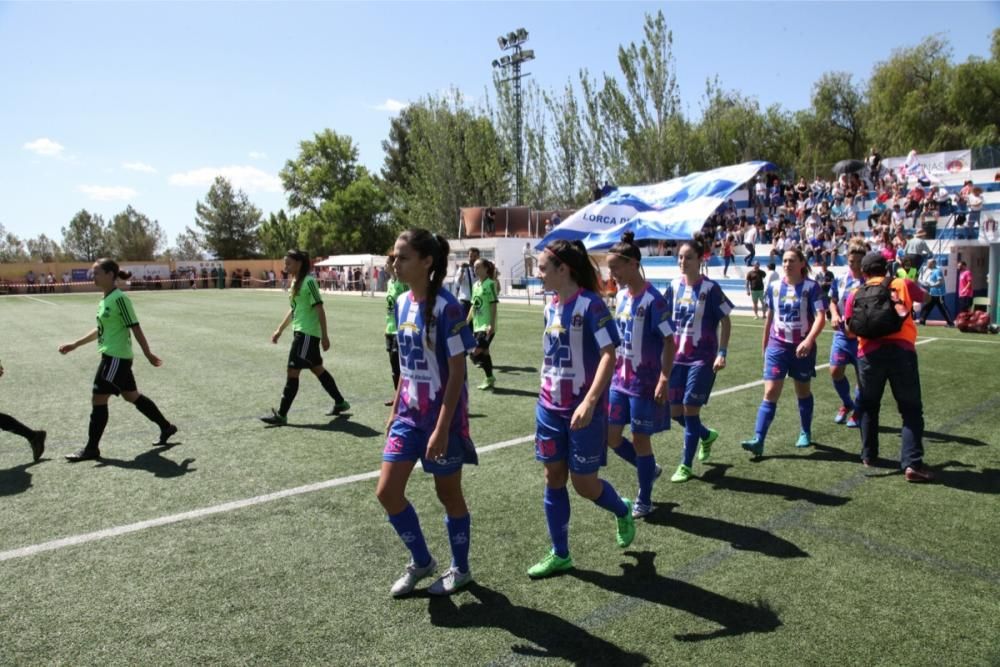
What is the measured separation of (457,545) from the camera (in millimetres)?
3768

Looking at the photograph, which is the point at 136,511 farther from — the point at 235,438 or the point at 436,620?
the point at 436,620

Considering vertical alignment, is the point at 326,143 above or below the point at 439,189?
above

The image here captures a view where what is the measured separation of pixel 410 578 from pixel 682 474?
2822 mm

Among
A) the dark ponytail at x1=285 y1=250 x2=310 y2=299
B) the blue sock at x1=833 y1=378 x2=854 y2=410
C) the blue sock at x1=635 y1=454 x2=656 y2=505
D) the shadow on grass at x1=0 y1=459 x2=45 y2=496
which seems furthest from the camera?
the dark ponytail at x1=285 y1=250 x2=310 y2=299

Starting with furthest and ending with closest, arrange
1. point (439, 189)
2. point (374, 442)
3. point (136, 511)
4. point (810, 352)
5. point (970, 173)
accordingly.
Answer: point (439, 189), point (970, 173), point (374, 442), point (810, 352), point (136, 511)

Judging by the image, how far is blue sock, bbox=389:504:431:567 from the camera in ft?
12.0

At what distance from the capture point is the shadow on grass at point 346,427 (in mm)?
7512

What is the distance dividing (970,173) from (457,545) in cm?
2786

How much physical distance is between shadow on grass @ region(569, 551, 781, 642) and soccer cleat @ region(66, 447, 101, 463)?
5346 millimetres

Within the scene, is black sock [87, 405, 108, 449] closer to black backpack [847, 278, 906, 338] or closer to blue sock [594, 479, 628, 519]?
blue sock [594, 479, 628, 519]

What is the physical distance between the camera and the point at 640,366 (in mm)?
4762

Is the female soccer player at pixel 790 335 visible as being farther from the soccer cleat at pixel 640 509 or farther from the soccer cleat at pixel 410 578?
the soccer cleat at pixel 410 578

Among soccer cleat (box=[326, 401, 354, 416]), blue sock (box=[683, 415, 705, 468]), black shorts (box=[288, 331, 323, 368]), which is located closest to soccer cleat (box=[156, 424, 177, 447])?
black shorts (box=[288, 331, 323, 368])

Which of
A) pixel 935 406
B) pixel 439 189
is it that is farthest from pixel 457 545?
pixel 439 189
